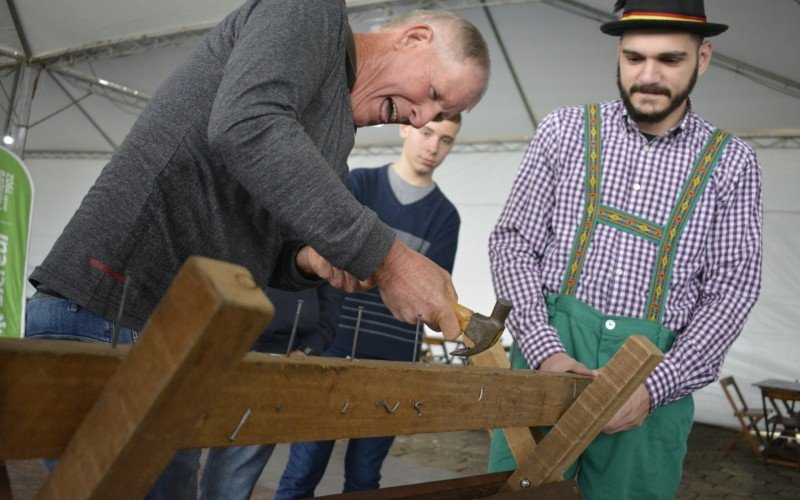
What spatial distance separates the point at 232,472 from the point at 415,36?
1594mm

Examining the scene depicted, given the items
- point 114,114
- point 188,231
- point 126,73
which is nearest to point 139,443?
point 188,231

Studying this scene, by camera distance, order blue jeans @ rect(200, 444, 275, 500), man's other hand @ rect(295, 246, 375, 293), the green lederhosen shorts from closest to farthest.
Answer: man's other hand @ rect(295, 246, 375, 293) → the green lederhosen shorts → blue jeans @ rect(200, 444, 275, 500)

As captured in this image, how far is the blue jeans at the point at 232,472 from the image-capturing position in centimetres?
236

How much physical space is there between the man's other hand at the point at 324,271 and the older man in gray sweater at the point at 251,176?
0.06ft

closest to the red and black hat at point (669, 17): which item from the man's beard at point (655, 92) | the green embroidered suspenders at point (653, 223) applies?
the man's beard at point (655, 92)

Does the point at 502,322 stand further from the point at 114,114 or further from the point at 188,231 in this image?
the point at 114,114

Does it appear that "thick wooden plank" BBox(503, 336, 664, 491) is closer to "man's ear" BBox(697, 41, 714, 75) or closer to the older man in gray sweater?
the older man in gray sweater

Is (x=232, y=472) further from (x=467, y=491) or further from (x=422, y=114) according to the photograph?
(x=422, y=114)

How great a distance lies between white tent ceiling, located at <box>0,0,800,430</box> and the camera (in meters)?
7.17

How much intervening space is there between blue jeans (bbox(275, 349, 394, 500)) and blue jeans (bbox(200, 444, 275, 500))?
0.37 metres

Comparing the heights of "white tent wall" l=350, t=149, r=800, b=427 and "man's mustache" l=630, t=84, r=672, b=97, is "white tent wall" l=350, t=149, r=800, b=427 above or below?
below

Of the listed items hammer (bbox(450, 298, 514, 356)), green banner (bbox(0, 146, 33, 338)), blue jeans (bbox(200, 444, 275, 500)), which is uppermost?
hammer (bbox(450, 298, 514, 356))

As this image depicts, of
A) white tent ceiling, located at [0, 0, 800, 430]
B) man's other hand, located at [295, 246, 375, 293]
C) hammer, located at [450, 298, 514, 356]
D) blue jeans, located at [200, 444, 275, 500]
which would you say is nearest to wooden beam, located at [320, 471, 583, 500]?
hammer, located at [450, 298, 514, 356]

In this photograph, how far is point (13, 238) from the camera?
323cm
